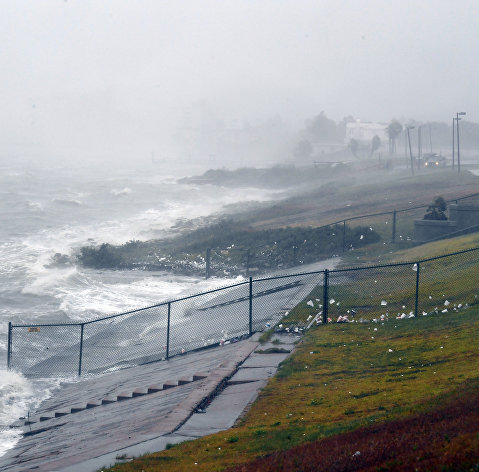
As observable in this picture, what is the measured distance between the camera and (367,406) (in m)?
9.43

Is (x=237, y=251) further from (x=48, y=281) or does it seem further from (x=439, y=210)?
(x=439, y=210)

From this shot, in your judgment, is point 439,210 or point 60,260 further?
point 60,260

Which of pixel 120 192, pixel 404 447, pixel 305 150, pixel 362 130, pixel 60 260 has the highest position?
pixel 362 130

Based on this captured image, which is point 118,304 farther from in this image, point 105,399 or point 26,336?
point 105,399

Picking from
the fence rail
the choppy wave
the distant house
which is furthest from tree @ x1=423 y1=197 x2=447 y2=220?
the distant house

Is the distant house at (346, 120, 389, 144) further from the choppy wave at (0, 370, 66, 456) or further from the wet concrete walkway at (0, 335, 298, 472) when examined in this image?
the wet concrete walkway at (0, 335, 298, 472)

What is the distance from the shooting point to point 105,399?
44.2 feet

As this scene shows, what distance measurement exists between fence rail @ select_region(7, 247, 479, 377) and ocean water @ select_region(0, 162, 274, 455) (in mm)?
1126

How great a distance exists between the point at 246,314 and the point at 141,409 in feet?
18.9

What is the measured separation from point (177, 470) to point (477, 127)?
553 feet

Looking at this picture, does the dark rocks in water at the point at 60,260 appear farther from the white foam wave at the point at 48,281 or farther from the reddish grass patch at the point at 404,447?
the reddish grass patch at the point at 404,447

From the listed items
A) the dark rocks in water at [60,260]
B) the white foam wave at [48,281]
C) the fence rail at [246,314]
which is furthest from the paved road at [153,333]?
the dark rocks in water at [60,260]

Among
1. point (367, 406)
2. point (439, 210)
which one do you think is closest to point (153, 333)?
point (367, 406)

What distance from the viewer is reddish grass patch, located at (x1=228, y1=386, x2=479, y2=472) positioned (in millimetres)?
5598
